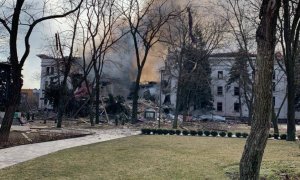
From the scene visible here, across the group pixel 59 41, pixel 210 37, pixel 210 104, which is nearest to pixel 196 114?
pixel 210 104

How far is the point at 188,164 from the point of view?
10016 millimetres

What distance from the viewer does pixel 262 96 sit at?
19.2ft

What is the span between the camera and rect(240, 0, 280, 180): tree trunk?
580 cm

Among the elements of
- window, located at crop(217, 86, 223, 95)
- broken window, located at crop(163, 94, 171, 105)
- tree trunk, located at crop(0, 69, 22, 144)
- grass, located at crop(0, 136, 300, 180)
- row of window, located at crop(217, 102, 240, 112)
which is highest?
window, located at crop(217, 86, 223, 95)

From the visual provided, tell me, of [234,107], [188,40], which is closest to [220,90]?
[234,107]

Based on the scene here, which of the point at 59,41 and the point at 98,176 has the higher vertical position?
the point at 59,41

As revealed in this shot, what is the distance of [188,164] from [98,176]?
2741mm

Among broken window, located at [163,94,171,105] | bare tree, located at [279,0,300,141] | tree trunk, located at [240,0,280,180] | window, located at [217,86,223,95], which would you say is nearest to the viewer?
tree trunk, located at [240,0,280,180]

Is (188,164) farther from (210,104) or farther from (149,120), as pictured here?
(210,104)

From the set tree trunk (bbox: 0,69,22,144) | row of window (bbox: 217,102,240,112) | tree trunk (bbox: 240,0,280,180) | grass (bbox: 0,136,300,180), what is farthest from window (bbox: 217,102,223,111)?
tree trunk (bbox: 240,0,280,180)

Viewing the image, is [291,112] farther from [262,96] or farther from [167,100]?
[167,100]

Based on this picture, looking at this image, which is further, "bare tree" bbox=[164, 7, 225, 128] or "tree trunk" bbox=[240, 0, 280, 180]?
"bare tree" bbox=[164, 7, 225, 128]

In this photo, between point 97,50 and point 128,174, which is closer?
point 128,174

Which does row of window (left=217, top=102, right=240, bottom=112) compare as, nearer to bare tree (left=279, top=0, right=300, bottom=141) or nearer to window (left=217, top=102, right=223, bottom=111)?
window (left=217, top=102, right=223, bottom=111)
